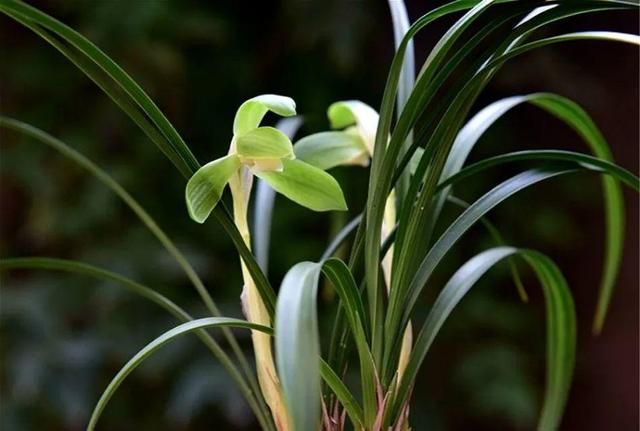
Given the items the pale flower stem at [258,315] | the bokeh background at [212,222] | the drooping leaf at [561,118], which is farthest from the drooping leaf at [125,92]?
the bokeh background at [212,222]

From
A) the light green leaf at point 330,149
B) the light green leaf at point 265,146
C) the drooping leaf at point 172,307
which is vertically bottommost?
the drooping leaf at point 172,307

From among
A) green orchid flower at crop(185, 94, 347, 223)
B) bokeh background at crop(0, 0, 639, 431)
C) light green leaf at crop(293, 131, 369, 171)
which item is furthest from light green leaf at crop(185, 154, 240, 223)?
bokeh background at crop(0, 0, 639, 431)

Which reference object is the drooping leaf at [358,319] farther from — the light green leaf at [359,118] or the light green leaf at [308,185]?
the light green leaf at [359,118]

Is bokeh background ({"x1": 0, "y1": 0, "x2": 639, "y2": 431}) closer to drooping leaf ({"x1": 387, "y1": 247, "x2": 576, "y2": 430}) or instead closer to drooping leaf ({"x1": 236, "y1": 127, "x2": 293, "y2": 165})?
drooping leaf ({"x1": 387, "y1": 247, "x2": 576, "y2": 430})

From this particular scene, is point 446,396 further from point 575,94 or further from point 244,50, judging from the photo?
point 244,50

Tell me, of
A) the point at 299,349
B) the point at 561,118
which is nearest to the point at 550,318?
the point at 561,118

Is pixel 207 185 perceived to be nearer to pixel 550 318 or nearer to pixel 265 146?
pixel 265 146
